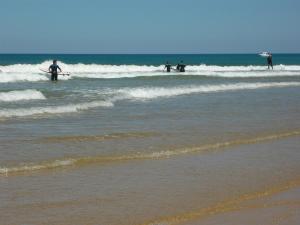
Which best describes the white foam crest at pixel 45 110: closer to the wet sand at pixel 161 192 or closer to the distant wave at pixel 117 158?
the distant wave at pixel 117 158

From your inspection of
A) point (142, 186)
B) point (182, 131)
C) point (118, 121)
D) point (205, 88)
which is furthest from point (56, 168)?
point (205, 88)

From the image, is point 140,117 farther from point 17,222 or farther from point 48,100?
point 17,222

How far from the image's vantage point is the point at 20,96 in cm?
2058

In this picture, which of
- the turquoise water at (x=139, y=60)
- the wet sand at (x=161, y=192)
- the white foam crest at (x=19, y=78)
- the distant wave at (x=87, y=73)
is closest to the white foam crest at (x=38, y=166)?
the wet sand at (x=161, y=192)

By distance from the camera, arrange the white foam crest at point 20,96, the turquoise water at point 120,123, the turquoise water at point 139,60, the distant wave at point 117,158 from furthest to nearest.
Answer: the turquoise water at point 139,60 → the white foam crest at point 20,96 → the turquoise water at point 120,123 → the distant wave at point 117,158

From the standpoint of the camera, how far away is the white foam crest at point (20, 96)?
19609 mm

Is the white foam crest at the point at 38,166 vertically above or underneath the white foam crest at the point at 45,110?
underneath

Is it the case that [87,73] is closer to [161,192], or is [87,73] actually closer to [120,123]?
[120,123]

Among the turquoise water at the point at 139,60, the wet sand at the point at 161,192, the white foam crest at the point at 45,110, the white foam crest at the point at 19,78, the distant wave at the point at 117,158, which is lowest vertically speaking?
the wet sand at the point at 161,192

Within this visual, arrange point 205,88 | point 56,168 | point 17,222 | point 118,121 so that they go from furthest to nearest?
point 205,88
point 118,121
point 56,168
point 17,222

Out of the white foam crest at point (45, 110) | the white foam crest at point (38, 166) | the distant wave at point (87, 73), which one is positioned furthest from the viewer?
the distant wave at point (87, 73)

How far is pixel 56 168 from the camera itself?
7781mm

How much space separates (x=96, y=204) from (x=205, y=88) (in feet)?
73.8

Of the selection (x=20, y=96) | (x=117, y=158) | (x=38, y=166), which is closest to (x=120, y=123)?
(x=117, y=158)
